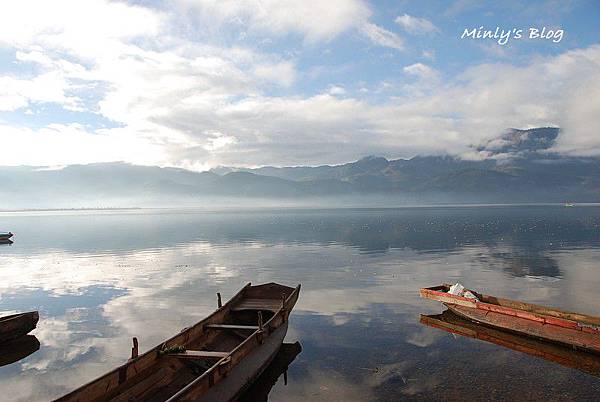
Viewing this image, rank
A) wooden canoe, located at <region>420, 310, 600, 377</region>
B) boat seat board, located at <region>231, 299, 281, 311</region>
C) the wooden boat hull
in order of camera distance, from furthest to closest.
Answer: boat seat board, located at <region>231, 299, 281, 311</region> → wooden canoe, located at <region>420, 310, 600, 377</region> → the wooden boat hull

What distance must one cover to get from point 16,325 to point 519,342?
27.1 m

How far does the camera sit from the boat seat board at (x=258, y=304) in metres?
22.4

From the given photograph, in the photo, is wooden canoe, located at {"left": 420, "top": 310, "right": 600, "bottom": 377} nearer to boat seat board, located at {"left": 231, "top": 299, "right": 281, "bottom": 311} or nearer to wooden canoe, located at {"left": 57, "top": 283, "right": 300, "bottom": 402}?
boat seat board, located at {"left": 231, "top": 299, "right": 281, "bottom": 311}

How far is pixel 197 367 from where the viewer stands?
51.5ft

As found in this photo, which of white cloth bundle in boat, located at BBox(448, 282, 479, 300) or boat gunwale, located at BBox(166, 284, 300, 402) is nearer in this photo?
boat gunwale, located at BBox(166, 284, 300, 402)

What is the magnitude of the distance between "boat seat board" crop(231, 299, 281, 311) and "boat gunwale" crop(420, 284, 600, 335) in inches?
419

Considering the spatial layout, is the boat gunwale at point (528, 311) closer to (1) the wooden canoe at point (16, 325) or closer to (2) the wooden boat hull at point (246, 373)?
(2) the wooden boat hull at point (246, 373)

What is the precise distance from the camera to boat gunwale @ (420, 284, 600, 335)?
782 inches

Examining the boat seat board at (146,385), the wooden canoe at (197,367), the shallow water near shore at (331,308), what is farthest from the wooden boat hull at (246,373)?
the boat seat board at (146,385)

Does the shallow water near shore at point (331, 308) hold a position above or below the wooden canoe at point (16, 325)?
below

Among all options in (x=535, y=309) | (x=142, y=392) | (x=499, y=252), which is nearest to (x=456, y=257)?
(x=499, y=252)

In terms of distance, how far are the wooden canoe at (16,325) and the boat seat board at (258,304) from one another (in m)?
12.0

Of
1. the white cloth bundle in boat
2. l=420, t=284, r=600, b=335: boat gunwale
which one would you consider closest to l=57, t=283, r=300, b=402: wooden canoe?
l=420, t=284, r=600, b=335: boat gunwale

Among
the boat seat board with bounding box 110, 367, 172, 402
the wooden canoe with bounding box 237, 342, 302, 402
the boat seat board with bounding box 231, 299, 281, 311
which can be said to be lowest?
the wooden canoe with bounding box 237, 342, 302, 402
